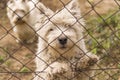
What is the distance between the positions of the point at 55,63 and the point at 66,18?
2.23ft

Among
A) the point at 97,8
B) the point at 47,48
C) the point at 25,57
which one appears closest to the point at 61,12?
the point at 47,48

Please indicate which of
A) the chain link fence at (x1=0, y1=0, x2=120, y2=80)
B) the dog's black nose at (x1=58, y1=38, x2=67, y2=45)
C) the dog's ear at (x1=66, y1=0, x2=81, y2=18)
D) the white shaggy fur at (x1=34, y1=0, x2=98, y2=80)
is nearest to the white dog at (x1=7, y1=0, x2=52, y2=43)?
the chain link fence at (x1=0, y1=0, x2=120, y2=80)

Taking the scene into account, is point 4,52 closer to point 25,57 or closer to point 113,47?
point 25,57

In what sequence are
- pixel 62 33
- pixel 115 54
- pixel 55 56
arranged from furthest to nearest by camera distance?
pixel 115 54, pixel 55 56, pixel 62 33

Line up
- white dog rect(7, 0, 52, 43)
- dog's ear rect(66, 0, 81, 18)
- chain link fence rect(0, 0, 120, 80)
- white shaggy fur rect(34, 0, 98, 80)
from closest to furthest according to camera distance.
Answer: white shaggy fur rect(34, 0, 98, 80) < dog's ear rect(66, 0, 81, 18) < chain link fence rect(0, 0, 120, 80) < white dog rect(7, 0, 52, 43)

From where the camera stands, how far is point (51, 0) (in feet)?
34.2

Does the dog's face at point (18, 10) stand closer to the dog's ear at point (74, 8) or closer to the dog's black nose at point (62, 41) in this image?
the dog's ear at point (74, 8)

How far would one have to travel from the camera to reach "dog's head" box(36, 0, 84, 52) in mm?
5938

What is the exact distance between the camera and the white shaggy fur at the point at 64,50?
584 cm

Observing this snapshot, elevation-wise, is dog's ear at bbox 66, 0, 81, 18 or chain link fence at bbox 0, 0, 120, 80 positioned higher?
chain link fence at bbox 0, 0, 120, 80

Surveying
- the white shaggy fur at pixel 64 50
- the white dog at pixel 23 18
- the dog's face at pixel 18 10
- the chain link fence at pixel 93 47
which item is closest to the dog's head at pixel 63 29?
the white shaggy fur at pixel 64 50

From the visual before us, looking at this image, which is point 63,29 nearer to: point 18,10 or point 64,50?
point 64,50

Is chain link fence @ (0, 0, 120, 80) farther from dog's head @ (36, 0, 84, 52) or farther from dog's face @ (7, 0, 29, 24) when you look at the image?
dog's head @ (36, 0, 84, 52)

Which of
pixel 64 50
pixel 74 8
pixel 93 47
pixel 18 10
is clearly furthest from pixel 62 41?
pixel 18 10
